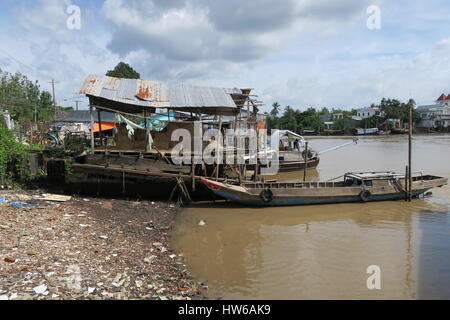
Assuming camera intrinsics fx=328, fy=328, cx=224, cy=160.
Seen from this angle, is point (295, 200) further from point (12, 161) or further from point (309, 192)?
point (12, 161)

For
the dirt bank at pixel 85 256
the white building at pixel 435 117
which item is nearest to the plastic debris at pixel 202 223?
the dirt bank at pixel 85 256

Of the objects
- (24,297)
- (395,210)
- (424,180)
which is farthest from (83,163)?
(424,180)

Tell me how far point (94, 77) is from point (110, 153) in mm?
3162

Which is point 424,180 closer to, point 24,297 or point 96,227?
point 96,227

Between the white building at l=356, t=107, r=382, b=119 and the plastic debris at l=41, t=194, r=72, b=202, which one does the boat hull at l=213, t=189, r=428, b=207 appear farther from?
the white building at l=356, t=107, r=382, b=119

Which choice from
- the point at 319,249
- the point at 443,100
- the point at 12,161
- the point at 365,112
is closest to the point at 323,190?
the point at 319,249

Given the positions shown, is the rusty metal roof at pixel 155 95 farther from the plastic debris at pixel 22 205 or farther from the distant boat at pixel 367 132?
the distant boat at pixel 367 132

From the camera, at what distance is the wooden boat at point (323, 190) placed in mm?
12445

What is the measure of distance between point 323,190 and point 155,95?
7.85 meters

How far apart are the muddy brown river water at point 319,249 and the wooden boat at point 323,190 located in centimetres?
34

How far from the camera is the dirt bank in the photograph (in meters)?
5.30

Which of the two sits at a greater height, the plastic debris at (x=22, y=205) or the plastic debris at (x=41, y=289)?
the plastic debris at (x=22, y=205)

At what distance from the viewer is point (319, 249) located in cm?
870
